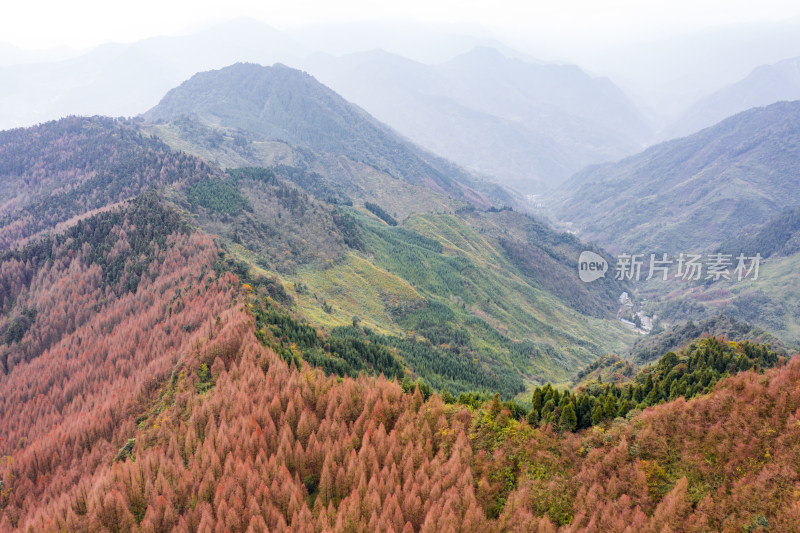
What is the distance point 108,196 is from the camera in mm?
160125

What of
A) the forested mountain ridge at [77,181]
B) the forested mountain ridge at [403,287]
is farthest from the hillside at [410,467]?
the forested mountain ridge at [77,181]

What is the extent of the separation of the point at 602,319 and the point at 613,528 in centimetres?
17783

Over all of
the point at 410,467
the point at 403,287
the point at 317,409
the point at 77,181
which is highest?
the point at 77,181

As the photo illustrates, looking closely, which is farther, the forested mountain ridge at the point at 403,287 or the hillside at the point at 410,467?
the forested mountain ridge at the point at 403,287

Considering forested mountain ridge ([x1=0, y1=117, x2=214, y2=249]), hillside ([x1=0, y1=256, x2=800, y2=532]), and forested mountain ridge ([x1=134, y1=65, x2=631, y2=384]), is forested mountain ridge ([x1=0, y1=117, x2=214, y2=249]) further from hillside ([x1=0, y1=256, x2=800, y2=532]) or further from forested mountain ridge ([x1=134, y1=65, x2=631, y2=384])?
hillside ([x1=0, y1=256, x2=800, y2=532])

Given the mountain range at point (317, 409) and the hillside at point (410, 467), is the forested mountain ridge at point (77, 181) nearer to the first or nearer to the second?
the mountain range at point (317, 409)

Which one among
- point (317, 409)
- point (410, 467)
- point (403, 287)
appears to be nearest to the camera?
point (410, 467)

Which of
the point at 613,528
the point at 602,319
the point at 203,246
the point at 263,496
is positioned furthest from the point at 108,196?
the point at 602,319

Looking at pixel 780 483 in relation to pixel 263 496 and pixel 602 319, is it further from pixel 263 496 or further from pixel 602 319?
pixel 602 319

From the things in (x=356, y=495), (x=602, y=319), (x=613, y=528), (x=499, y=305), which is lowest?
(x=602, y=319)

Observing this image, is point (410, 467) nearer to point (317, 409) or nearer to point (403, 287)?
point (317, 409)

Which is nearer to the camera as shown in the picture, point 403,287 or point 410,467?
point 410,467

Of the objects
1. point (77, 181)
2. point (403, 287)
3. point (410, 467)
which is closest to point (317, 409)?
point (410, 467)

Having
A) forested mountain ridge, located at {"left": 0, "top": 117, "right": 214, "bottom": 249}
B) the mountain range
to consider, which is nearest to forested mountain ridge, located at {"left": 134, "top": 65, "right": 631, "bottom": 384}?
the mountain range
